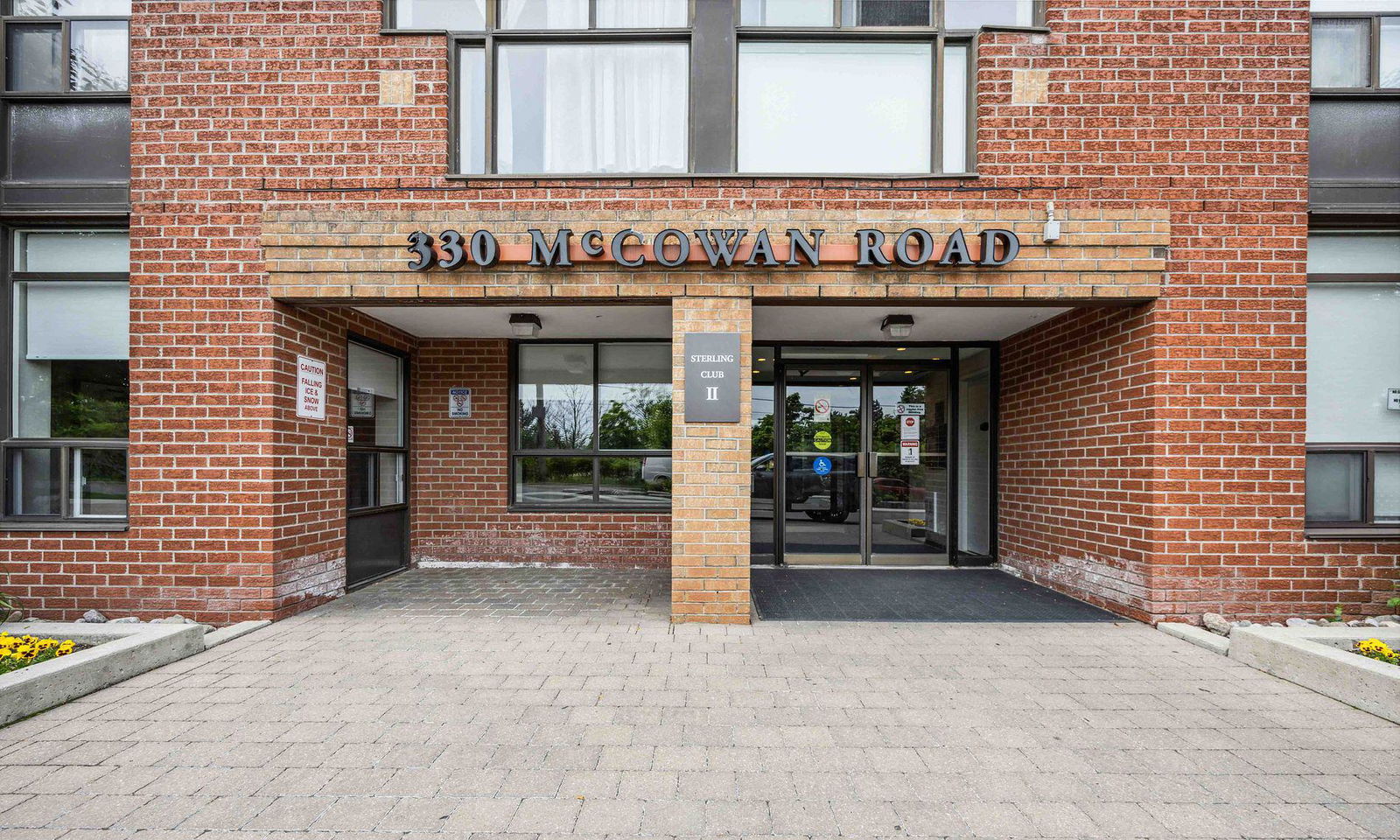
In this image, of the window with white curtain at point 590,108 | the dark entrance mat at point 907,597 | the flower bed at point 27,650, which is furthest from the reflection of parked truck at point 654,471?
the flower bed at point 27,650

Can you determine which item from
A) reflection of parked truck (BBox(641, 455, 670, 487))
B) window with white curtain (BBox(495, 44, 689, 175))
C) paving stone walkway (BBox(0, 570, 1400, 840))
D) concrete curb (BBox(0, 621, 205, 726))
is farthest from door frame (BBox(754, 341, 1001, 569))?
concrete curb (BBox(0, 621, 205, 726))

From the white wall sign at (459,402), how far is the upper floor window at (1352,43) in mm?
8799

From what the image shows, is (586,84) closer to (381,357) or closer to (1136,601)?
(381,357)

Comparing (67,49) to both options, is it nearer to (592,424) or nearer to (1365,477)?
(592,424)

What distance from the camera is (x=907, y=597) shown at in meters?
5.89

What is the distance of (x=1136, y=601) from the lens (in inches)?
203

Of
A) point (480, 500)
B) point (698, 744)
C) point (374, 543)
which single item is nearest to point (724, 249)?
point (698, 744)

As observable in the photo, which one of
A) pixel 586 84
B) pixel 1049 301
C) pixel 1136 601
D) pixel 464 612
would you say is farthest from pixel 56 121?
pixel 1136 601

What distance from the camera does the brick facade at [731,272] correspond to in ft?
16.4

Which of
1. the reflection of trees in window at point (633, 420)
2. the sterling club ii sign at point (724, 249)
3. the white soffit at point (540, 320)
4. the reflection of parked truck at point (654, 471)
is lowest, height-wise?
the reflection of parked truck at point (654, 471)

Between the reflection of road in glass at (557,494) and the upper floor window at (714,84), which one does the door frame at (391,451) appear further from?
the upper floor window at (714,84)

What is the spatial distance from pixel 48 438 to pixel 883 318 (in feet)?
25.3

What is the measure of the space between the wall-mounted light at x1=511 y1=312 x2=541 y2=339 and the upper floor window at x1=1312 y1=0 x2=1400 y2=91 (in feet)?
23.9

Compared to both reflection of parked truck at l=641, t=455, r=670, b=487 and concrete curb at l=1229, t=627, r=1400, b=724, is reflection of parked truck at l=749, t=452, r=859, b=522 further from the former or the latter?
concrete curb at l=1229, t=627, r=1400, b=724
